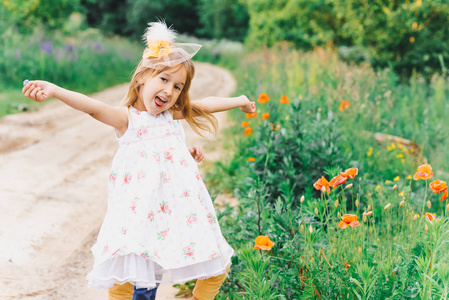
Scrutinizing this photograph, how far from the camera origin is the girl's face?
2.36 m

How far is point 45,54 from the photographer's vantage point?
10.2 metres

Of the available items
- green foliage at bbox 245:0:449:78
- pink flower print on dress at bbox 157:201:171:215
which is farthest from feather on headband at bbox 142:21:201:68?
green foliage at bbox 245:0:449:78

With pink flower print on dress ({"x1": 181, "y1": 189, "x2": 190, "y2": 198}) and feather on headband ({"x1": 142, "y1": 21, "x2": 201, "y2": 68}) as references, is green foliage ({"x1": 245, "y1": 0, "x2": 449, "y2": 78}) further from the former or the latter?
pink flower print on dress ({"x1": 181, "y1": 189, "x2": 190, "y2": 198})

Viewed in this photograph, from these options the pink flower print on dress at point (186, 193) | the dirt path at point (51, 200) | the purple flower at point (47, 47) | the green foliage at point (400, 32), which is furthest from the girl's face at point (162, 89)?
the purple flower at point (47, 47)

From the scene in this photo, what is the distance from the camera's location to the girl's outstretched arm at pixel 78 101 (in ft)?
6.66

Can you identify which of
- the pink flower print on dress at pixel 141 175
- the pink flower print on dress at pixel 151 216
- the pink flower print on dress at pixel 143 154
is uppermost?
the pink flower print on dress at pixel 143 154

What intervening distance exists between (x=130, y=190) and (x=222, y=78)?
1298 centimetres

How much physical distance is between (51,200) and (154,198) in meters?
2.49

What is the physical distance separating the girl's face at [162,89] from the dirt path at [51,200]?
4.36 ft

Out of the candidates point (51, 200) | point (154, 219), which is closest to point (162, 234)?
point (154, 219)

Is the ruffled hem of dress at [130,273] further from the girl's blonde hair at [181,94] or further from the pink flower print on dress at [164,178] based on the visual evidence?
the girl's blonde hair at [181,94]

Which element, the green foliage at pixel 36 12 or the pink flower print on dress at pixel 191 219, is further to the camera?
the green foliage at pixel 36 12

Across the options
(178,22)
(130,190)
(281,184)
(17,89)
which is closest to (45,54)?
(17,89)

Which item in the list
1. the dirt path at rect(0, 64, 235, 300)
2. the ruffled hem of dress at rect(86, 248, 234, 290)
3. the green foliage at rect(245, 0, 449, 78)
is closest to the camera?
the ruffled hem of dress at rect(86, 248, 234, 290)
